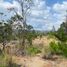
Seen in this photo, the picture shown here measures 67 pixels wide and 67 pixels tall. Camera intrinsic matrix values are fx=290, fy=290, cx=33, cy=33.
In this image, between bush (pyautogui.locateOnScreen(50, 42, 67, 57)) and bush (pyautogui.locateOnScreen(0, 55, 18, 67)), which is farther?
bush (pyautogui.locateOnScreen(50, 42, 67, 57))

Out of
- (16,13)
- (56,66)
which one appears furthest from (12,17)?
(56,66)

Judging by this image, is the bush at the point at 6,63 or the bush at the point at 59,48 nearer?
the bush at the point at 6,63

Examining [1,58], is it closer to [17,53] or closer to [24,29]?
[17,53]

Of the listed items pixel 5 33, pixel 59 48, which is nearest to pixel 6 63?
pixel 5 33

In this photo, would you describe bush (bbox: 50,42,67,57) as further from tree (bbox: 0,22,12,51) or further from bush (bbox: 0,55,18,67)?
bush (bbox: 0,55,18,67)

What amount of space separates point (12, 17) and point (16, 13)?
61 cm

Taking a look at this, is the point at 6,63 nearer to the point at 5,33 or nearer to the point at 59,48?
the point at 5,33

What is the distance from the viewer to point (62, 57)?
21125mm

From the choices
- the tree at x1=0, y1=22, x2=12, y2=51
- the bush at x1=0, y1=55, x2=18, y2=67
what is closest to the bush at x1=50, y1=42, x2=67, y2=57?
the tree at x1=0, y1=22, x2=12, y2=51

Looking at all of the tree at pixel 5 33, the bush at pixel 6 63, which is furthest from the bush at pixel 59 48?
the bush at pixel 6 63

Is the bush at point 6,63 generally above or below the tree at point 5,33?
below

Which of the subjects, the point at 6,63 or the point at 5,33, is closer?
the point at 6,63

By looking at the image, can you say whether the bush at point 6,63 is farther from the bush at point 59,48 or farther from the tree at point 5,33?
the bush at point 59,48

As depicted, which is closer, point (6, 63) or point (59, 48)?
point (6, 63)
